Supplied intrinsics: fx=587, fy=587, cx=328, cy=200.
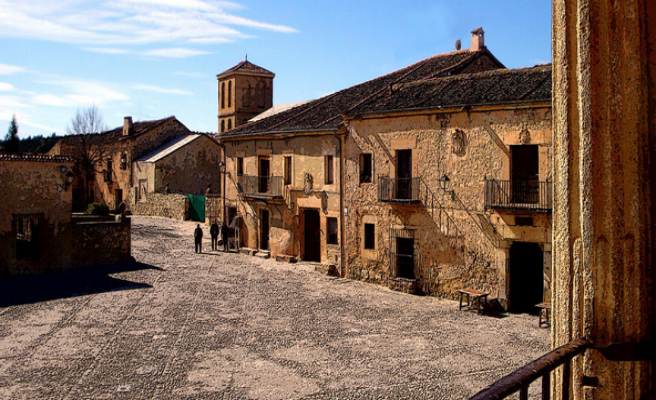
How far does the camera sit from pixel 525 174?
1455 cm

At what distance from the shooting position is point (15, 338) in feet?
37.9

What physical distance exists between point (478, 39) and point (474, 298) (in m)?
11.2

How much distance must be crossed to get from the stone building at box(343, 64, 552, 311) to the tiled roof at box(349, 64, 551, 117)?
0.04 metres

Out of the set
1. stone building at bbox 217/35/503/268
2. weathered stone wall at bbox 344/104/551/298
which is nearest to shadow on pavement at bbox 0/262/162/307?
stone building at bbox 217/35/503/268

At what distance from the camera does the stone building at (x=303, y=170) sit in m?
19.8

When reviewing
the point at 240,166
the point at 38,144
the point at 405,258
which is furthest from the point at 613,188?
the point at 38,144

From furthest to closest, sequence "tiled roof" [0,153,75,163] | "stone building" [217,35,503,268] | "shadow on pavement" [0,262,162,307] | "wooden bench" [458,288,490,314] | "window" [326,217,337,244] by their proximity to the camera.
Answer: "window" [326,217,337,244]
"stone building" [217,35,503,268]
"tiled roof" [0,153,75,163]
"shadow on pavement" [0,262,162,307]
"wooden bench" [458,288,490,314]

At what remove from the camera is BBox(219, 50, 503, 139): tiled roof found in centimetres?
2058

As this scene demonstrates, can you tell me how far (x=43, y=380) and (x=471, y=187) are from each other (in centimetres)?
1080

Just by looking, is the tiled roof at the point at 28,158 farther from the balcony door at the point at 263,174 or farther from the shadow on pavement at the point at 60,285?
the balcony door at the point at 263,174

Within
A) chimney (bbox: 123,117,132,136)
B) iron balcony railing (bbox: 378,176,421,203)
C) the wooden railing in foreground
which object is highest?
chimney (bbox: 123,117,132,136)

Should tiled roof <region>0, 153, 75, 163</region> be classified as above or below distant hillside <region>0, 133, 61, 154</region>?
below

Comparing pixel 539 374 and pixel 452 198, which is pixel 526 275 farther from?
pixel 539 374

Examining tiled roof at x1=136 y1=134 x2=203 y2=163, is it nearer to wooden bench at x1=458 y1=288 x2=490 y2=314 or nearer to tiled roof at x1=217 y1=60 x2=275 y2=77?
tiled roof at x1=217 y1=60 x2=275 y2=77
